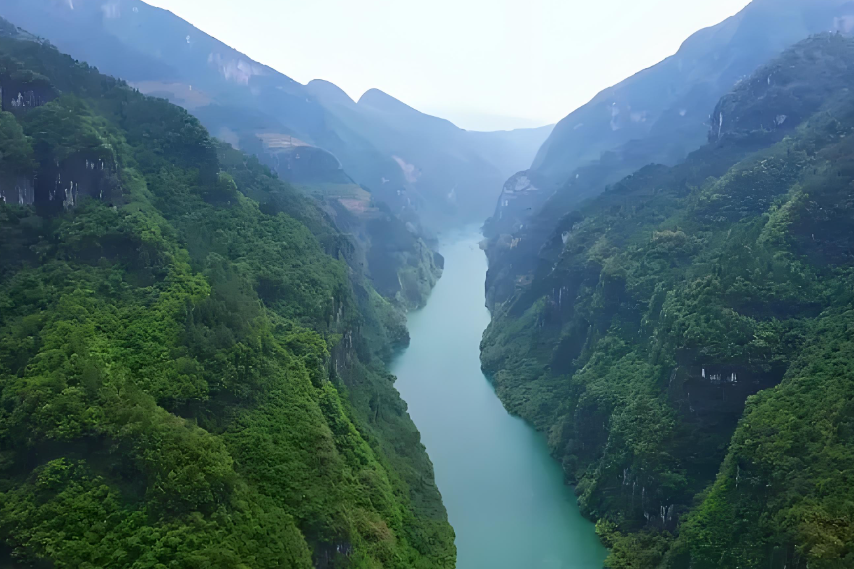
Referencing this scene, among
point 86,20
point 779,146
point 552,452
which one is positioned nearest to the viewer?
point 552,452

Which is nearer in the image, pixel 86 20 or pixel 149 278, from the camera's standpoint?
pixel 149 278

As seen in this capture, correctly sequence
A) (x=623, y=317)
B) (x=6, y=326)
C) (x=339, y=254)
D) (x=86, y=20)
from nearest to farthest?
1. (x=6, y=326)
2. (x=623, y=317)
3. (x=339, y=254)
4. (x=86, y=20)

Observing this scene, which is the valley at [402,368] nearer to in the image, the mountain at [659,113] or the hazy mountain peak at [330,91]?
the mountain at [659,113]

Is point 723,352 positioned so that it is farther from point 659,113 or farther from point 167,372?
point 659,113

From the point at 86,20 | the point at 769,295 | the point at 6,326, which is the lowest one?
the point at 6,326

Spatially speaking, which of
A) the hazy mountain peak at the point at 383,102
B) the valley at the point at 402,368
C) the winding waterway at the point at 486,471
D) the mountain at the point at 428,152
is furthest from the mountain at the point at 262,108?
the winding waterway at the point at 486,471

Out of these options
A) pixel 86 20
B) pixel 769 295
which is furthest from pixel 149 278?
pixel 86 20

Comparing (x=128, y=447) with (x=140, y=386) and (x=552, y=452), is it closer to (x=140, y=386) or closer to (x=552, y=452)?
(x=140, y=386)
